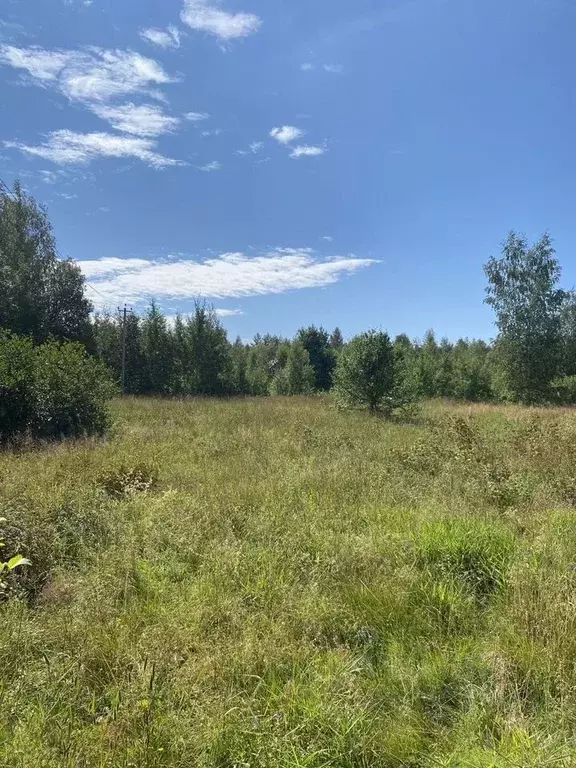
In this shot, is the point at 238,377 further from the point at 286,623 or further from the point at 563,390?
the point at 286,623

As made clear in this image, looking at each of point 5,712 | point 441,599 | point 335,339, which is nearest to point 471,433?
point 441,599

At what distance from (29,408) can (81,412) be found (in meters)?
1.09

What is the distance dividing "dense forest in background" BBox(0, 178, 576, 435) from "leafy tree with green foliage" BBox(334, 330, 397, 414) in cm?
4

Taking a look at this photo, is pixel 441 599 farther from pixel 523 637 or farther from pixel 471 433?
pixel 471 433

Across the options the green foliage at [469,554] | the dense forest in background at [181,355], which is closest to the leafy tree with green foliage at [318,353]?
the dense forest in background at [181,355]

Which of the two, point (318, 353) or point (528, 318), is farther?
point (318, 353)

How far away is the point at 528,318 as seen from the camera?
2766 cm

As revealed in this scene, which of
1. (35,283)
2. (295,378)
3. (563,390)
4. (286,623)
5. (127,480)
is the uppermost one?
(35,283)

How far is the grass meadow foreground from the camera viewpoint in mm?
2174

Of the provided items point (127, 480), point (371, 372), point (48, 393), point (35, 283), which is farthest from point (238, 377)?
point (127, 480)

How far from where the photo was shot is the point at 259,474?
22.0 feet

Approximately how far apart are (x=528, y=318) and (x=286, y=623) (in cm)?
2944

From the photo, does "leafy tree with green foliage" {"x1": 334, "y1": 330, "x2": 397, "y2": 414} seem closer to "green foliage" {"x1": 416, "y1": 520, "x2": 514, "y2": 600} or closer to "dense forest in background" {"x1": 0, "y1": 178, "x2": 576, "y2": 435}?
"dense forest in background" {"x1": 0, "y1": 178, "x2": 576, "y2": 435}

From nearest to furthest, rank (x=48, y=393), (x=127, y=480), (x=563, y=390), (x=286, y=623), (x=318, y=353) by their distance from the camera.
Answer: (x=286, y=623) < (x=127, y=480) < (x=48, y=393) < (x=563, y=390) < (x=318, y=353)
